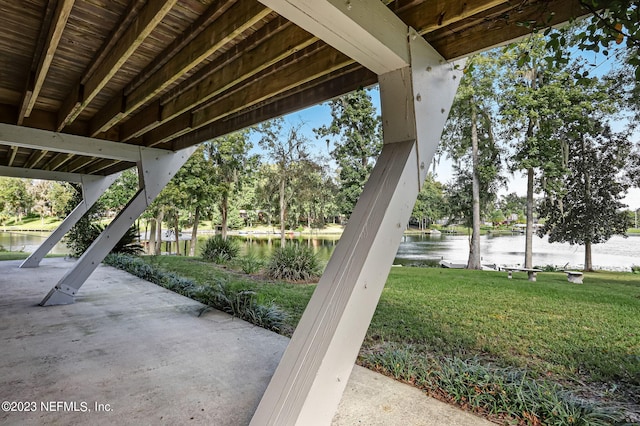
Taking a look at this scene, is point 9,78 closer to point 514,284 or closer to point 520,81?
point 514,284

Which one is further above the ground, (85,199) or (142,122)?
(142,122)

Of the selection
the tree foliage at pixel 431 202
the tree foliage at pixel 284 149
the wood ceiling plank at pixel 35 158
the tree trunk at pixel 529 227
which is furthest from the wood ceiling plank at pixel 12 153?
the tree foliage at pixel 431 202

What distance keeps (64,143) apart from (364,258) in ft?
15.1

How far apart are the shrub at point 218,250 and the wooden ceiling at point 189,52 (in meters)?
6.62

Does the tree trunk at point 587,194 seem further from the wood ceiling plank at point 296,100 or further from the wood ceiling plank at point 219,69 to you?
the wood ceiling plank at point 219,69

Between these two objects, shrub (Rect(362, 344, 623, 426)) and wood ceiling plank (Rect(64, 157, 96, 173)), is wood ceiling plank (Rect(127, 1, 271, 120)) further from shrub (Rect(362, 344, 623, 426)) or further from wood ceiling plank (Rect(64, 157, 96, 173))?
wood ceiling plank (Rect(64, 157, 96, 173))

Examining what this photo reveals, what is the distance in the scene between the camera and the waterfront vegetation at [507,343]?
2070 mm

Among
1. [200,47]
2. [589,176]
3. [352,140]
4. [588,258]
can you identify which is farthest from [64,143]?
[588,258]

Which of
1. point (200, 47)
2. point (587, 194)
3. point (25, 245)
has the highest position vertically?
point (587, 194)

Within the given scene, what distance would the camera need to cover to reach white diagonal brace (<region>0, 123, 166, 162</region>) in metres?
3.74

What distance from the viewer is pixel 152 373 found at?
97.4 inches

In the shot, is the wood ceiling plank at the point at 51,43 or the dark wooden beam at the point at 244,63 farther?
the dark wooden beam at the point at 244,63

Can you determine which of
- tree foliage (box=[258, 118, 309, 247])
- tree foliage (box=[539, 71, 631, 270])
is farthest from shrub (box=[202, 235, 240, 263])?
tree foliage (box=[539, 71, 631, 270])

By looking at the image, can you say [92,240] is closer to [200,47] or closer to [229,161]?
[229,161]
